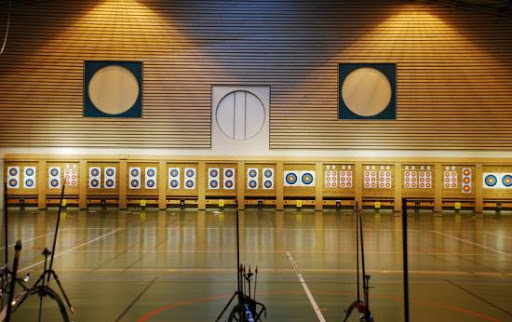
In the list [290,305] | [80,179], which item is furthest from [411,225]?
[80,179]

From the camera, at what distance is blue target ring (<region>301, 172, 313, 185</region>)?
15219 mm

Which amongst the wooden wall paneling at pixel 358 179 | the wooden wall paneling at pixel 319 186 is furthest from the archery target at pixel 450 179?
the wooden wall paneling at pixel 319 186

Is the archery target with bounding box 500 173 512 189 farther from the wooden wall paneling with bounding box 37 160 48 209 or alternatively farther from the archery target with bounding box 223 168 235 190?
the wooden wall paneling with bounding box 37 160 48 209

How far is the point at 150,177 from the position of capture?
1513 cm

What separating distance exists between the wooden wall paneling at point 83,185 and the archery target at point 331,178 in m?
6.92

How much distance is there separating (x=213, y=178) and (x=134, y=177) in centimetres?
228

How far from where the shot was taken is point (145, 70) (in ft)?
49.8

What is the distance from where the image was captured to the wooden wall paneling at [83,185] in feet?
49.0

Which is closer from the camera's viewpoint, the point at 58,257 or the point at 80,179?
the point at 58,257

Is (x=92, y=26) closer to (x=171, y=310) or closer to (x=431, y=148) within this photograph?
(x=431, y=148)

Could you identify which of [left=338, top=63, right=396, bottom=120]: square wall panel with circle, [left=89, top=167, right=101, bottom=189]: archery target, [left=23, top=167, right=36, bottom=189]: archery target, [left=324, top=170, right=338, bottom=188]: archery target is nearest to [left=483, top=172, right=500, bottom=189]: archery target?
[left=338, top=63, right=396, bottom=120]: square wall panel with circle

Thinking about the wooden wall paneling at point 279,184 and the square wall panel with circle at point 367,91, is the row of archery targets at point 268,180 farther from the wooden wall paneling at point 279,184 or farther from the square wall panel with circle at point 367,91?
the square wall panel with circle at point 367,91

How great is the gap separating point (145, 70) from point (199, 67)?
1.57 meters

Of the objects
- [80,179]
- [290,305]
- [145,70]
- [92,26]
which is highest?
[92,26]
